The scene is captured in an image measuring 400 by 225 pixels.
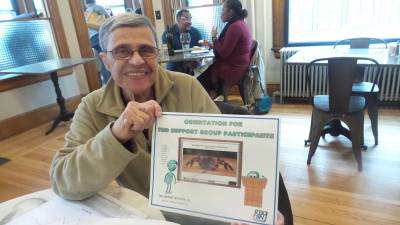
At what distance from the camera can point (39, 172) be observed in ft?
8.41

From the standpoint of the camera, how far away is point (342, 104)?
2.14 meters

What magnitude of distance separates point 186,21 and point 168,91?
287 cm

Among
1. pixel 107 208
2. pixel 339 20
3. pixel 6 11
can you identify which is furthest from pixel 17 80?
pixel 339 20

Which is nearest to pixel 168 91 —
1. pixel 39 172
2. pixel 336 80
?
pixel 336 80

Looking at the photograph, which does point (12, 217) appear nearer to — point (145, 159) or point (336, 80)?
point (145, 159)

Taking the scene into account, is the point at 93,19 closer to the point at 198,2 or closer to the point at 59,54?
the point at 59,54

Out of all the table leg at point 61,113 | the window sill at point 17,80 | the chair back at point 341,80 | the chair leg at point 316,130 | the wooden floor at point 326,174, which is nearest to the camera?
the wooden floor at point 326,174

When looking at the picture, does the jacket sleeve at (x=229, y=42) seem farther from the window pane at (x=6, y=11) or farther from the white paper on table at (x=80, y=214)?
the white paper on table at (x=80, y=214)

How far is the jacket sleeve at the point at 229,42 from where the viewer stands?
308 centimetres

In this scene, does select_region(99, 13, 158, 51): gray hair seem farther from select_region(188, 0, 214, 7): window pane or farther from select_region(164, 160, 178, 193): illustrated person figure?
select_region(188, 0, 214, 7): window pane

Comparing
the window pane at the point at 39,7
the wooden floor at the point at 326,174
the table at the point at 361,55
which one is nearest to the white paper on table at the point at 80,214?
the wooden floor at the point at 326,174

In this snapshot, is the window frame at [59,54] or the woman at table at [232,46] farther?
the window frame at [59,54]

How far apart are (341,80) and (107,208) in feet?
6.16

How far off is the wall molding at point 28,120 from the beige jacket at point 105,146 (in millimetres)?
3023
